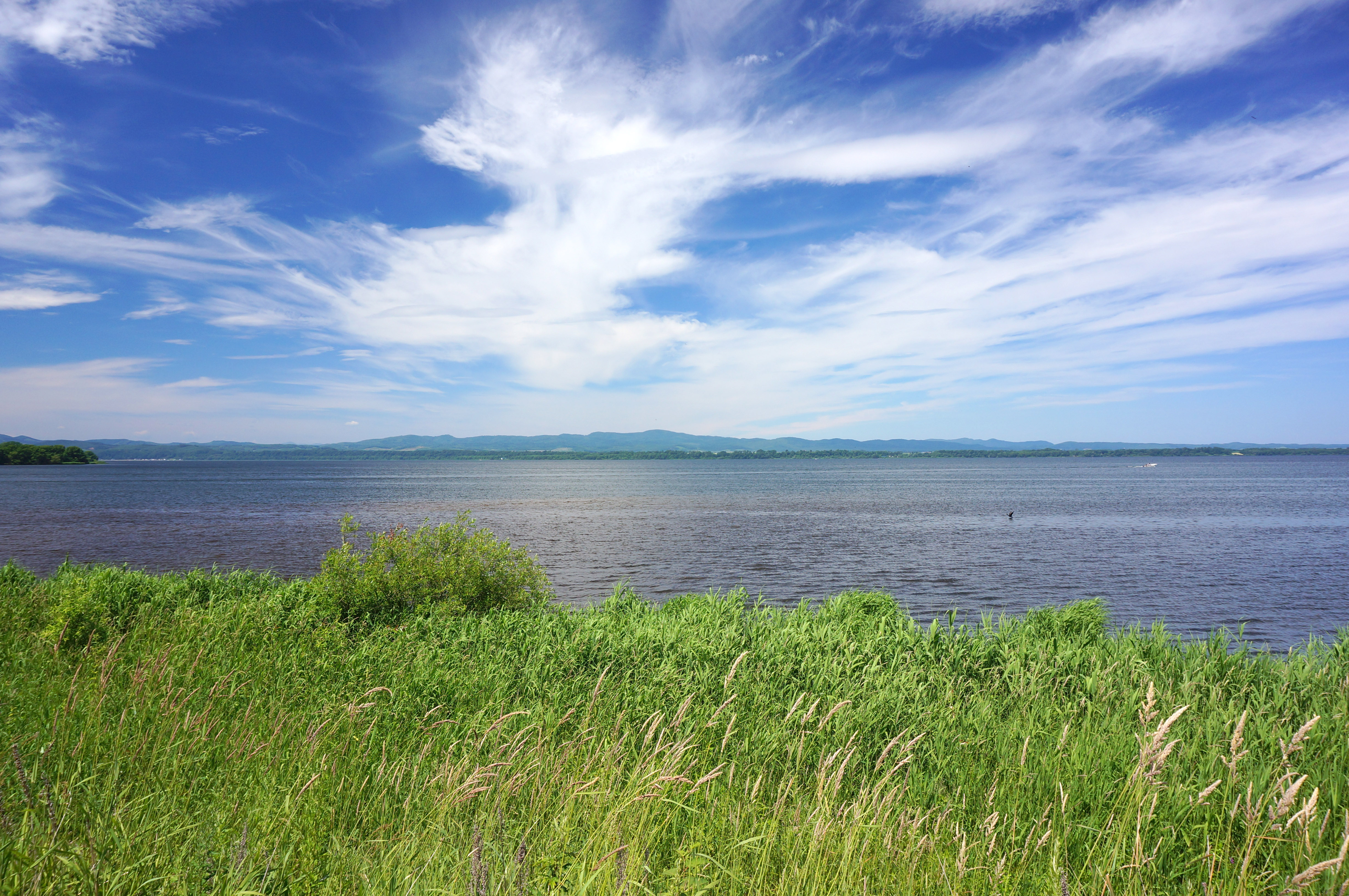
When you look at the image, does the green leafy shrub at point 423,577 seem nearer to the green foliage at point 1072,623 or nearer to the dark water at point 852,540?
the green foliage at point 1072,623

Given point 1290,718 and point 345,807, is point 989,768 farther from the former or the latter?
point 345,807

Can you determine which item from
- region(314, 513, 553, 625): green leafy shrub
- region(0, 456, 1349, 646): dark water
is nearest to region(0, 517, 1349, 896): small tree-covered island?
region(314, 513, 553, 625): green leafy shrub

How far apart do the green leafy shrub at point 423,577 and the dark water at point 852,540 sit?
15924mm

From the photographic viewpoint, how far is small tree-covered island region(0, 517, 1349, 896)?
4.40 meters

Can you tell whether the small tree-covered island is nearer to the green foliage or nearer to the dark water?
the green foliage

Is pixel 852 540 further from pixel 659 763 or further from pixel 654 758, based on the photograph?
pixel 654 758

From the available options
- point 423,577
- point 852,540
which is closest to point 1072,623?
point 423,577

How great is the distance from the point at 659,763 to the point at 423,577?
31.3 ft

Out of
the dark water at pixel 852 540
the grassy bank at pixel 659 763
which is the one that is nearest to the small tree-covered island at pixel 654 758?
the grassy bank at pixel 659 763

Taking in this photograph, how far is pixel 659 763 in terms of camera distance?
23.4ft

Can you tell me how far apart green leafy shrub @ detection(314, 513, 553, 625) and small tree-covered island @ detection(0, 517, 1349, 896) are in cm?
125

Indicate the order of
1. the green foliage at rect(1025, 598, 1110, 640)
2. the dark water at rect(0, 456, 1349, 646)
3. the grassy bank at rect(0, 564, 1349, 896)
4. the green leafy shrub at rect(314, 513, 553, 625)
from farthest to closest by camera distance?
1. the dark water at rect(0, 456, 1349, 646)
2. the green leafy shrub at rect(314, 513, 553, 625)
3. the green foliage at rect(1025, 598, 1110, 640)
4. the grassy bank at rect(0, 564, 1349, 896)

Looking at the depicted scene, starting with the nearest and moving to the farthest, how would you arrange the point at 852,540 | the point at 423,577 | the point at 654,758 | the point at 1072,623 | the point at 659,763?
the point at 654,758 → the point at 659,763 → the point at 1072,623 → the point at 423,577 → the point at 852,540

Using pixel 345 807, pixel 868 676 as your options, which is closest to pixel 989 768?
pixel 868 676
